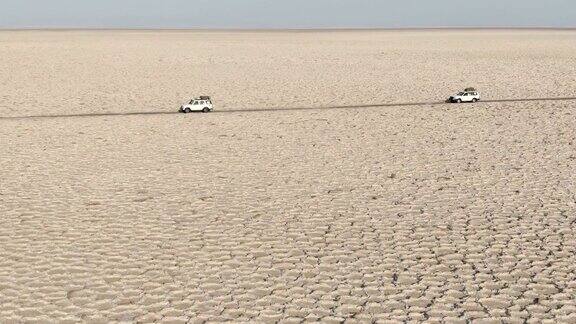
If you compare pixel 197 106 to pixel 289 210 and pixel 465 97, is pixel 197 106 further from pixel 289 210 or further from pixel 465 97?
pixel 289 210

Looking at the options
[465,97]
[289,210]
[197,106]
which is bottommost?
[289,210]

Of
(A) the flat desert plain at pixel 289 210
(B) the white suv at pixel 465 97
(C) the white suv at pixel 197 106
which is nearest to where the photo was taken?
(A) the flat desert plain at pixel 289 210

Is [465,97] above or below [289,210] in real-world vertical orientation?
above

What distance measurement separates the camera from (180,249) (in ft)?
30.1

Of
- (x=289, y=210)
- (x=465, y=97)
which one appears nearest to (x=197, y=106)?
(x=465, y=97)

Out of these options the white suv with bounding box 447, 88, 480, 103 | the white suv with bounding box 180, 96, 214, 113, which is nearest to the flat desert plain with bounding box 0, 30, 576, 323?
the white suv with bounding box 180, 96, 214, 113

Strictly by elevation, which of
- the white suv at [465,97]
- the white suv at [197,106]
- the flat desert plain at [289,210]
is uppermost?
the white suv at [197,106]

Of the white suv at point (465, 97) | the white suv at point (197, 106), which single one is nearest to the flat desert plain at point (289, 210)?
the white suv at point (197, 106)

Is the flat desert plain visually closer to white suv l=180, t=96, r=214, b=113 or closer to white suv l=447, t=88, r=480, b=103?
white suv l=180, t=96, r=214, b=113

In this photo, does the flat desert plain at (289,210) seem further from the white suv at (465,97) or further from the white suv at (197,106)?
the white suv at (465,97)

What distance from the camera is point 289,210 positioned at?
11000 mm

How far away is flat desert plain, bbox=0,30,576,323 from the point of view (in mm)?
7602

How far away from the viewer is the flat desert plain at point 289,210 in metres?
7.60

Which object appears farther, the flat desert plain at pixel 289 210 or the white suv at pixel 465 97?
the white suv at pixel 465 97
